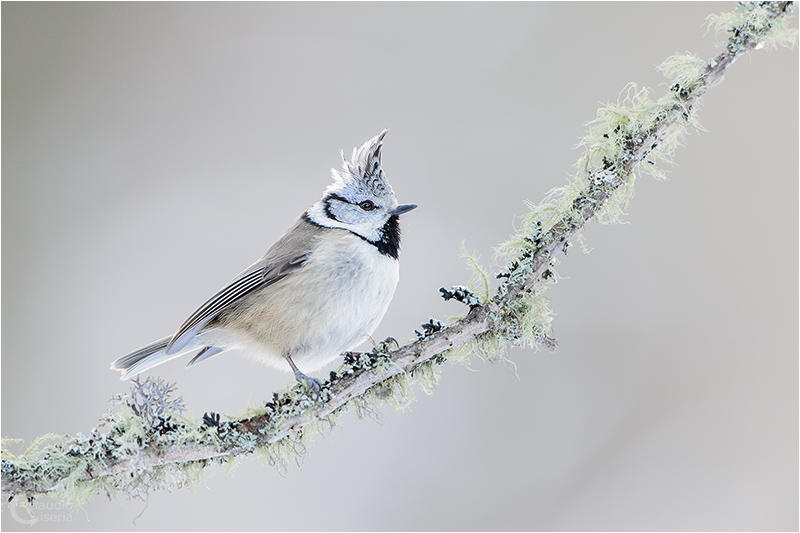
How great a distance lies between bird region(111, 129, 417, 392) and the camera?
2754 mm

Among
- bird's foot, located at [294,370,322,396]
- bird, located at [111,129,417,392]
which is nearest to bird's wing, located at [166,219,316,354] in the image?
bird, located at [111,129,417,392]

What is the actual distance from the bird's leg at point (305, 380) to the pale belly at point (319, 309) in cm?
7

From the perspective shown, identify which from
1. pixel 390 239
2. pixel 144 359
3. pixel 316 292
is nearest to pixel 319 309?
pixel 316 292

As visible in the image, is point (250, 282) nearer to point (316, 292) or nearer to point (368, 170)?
point (316, 292)

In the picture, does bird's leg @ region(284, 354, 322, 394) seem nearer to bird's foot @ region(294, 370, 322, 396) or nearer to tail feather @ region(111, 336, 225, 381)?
bird's foot @ region(294, 370, 322, 396)

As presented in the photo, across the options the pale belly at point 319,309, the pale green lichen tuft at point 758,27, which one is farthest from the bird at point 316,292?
the pale green lichen tuft at point 758,27

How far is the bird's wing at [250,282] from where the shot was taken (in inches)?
113

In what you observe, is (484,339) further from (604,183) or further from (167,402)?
(167,402)

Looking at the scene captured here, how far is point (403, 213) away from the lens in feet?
9.90

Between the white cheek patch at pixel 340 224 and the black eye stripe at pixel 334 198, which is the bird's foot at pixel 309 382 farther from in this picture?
the black eye stripe at pixel 334 198

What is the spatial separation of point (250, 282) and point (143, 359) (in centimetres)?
59

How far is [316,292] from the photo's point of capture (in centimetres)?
278

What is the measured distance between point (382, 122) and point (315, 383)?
370 centimetres

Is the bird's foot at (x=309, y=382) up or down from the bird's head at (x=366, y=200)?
down
